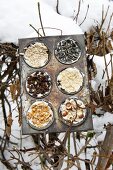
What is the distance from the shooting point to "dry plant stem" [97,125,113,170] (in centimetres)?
186

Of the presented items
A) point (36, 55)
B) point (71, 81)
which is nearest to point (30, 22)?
point (36, 55)

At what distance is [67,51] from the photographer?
1.83 metres

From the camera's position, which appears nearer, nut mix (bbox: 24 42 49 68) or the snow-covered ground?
nut mix (bbox: 24 42 49 68)

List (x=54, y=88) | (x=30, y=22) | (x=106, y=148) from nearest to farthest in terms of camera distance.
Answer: (x=54, y=88) < (x=106, y=148) < (x=30, y=22)

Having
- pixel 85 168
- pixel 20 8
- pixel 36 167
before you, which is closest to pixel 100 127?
pixel 85 168

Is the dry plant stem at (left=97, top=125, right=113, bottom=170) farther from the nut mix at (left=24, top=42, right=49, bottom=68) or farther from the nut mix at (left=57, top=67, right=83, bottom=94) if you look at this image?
the nut mix at (left=24, top=42, right=49, bottom=68)

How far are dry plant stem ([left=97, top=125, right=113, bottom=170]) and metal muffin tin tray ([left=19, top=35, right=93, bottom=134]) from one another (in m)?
0.17

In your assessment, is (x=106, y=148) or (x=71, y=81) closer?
(x=71, y=81)

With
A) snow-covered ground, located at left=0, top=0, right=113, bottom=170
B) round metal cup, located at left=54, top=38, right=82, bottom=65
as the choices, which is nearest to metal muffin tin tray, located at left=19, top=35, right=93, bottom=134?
round metal cup, located at left=54, top=38, right=82, bottom=65

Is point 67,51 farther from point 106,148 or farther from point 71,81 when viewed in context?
point 106,148

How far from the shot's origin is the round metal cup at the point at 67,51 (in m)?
1.81

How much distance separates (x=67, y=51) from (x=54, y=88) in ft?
0.63

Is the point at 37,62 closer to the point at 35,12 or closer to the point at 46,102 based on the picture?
the point at 46,102

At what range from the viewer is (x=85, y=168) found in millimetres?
2373
